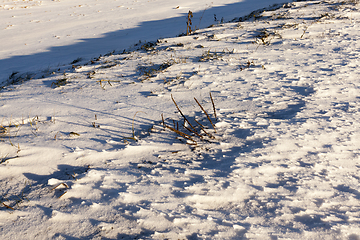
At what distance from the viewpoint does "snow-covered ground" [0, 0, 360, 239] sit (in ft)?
4.78

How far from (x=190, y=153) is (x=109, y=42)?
663cm

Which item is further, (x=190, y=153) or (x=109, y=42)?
(x=109, y=42)

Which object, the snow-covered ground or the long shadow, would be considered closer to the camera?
the snow-covered ground

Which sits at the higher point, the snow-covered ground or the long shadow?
the long shadow

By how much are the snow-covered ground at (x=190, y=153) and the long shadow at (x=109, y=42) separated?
2.27m

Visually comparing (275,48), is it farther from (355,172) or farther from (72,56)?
(72,56)

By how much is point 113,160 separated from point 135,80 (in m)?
1.90

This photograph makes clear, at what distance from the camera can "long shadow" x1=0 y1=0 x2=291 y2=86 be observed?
19.2 ft

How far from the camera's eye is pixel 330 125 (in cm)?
216

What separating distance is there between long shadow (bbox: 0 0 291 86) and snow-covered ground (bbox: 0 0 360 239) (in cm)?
227

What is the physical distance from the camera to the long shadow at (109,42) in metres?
5.86

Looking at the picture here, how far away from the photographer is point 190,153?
6.81 ft

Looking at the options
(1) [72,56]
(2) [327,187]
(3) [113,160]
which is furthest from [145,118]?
(1) [72,56]

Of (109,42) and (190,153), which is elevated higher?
(109,42)
